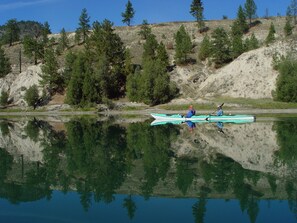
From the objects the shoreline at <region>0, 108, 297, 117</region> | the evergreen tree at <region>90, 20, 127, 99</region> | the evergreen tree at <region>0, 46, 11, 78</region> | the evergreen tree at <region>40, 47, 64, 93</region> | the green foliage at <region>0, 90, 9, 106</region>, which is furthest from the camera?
the evergreen tree at <region>0, 46, 11, 78</region>

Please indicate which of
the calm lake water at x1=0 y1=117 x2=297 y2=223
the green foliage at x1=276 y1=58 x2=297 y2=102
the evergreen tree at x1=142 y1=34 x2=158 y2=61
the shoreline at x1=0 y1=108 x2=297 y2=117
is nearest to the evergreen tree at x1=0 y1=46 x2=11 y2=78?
the shoreline at x1=0 y1=108 x2=297 y2=117

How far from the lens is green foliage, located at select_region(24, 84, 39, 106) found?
90.5m

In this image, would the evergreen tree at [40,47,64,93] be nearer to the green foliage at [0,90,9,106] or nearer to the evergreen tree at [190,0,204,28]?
the green foliage at [0,90,9,106]

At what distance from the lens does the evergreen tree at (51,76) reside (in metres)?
97.0

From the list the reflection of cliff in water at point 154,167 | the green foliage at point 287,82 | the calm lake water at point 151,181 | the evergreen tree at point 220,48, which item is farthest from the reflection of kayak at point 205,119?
the evergreen tree at point 220,48

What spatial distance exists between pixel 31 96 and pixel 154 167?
7369 centimetres

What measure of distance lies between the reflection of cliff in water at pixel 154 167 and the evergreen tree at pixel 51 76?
209 ft

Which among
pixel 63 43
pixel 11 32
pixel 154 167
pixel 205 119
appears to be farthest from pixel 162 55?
pixel 154 167

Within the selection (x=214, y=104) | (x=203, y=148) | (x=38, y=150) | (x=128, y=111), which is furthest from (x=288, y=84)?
(x=38, y=150)

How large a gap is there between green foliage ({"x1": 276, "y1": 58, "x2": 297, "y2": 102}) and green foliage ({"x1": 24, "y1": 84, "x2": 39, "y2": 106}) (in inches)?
2033

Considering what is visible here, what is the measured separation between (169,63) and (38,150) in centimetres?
7223

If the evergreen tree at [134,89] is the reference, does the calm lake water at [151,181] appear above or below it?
below

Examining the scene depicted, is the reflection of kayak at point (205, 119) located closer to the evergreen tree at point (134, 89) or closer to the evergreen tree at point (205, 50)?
the evergreen tree at point (134, 89)

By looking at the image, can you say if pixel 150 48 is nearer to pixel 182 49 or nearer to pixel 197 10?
pixel 182 49
